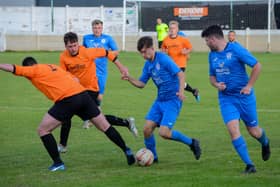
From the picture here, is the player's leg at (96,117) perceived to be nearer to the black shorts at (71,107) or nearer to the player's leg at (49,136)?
the black shorts at (71,107)

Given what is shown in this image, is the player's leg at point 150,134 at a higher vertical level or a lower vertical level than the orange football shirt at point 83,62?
lower

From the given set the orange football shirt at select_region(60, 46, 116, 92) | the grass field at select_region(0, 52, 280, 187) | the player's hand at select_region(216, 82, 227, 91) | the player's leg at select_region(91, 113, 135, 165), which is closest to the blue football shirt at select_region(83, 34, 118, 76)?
the grass field at select_region(0, 52, 280, 187)

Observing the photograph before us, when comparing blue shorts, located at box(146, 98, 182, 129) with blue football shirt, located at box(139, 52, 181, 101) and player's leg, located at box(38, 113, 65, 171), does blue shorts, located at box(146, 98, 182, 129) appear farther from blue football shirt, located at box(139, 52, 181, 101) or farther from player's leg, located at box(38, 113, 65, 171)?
player's leg, located at box(38, 113, 65, 171)

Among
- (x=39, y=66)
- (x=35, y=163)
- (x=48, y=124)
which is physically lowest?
(x=35, y=163)

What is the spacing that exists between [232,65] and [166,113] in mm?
1375

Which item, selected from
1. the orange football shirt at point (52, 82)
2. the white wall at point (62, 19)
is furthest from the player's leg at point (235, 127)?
the white wall at point (62, 19)

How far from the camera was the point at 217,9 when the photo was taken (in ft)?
151

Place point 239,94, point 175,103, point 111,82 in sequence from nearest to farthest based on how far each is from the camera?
point 239,94 < point 175,103 < point 111,82

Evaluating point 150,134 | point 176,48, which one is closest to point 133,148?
point 150,134

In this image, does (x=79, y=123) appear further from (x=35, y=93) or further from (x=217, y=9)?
(x=217, y=9)

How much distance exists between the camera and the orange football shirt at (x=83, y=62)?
11.5 meters

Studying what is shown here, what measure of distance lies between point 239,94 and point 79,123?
687 cm

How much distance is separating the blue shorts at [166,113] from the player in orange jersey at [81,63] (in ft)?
2.52

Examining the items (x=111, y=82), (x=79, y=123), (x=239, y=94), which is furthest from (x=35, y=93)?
(x=239, y=94)
